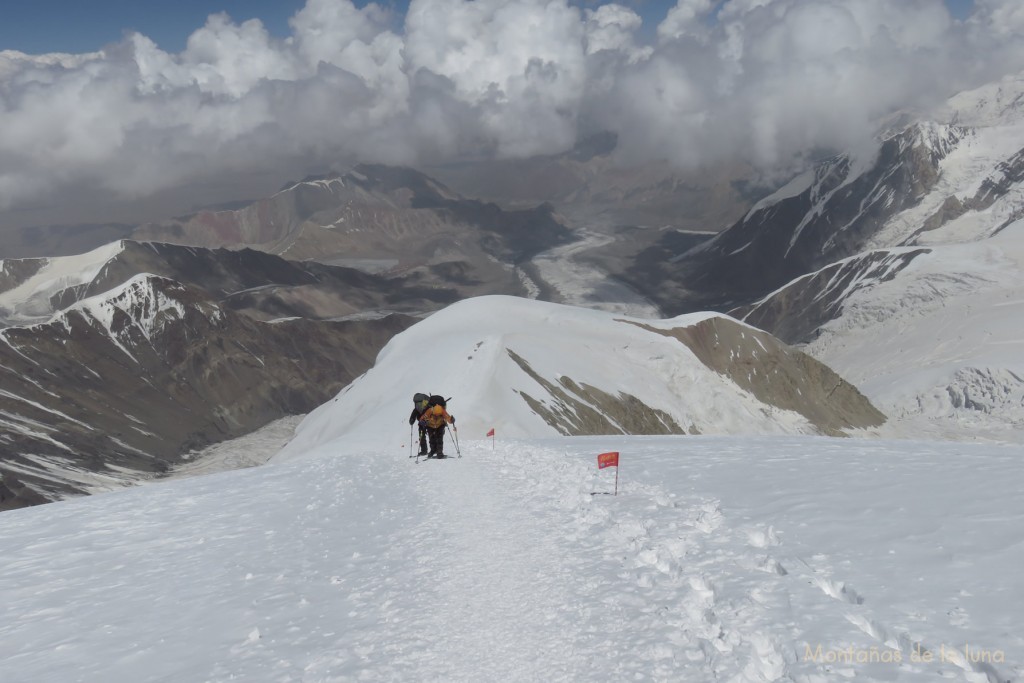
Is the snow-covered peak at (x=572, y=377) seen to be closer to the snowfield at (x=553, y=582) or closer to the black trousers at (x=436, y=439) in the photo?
the black trousers at (x=436, y=439)

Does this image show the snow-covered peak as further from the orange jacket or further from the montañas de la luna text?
the montañas de la luna text

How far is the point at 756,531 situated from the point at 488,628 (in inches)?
232

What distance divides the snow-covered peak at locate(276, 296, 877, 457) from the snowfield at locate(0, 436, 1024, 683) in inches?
1276

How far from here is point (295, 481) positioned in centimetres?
2598

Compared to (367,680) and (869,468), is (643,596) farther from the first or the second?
(869,468)

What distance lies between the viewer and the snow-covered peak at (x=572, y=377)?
6794cm

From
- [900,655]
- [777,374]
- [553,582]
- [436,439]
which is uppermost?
[777,374]

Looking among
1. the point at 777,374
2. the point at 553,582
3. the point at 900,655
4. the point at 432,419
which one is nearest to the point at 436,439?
the point at 432,419

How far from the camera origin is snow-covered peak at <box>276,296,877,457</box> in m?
67.9

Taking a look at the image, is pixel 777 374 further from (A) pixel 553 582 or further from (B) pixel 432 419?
(A) pixel 553 582

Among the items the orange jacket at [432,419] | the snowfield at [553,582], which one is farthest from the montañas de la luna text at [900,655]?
the orange jacket at [432,419]

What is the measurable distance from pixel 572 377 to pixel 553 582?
247 ft

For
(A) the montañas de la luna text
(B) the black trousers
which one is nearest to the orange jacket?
(B) the black trousers

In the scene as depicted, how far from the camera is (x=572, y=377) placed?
293 feet
